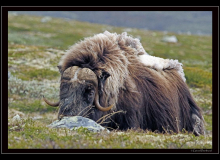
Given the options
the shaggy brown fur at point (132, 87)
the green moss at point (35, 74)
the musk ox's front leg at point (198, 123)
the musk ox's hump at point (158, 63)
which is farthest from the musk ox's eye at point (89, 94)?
the green moss at point (35, 74)

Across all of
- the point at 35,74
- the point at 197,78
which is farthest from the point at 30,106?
the point at 197,78

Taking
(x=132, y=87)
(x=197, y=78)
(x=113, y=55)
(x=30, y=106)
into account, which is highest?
(x=113, y=55)

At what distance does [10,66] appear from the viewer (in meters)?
14.0

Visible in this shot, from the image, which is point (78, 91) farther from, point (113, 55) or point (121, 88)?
point (113, 55)

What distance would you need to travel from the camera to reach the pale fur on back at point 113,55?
6.10 m

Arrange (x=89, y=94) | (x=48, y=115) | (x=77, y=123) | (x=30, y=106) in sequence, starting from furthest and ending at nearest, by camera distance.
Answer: (x=30, y=106) < (x=48, y=115) < (x=89, y=94) < (x=77, y=123)

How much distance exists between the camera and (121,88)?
6.23 metres

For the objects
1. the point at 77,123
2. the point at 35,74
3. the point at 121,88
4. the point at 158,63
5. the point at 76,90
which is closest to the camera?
the point at 77,123

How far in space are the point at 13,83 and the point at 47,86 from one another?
1.10m

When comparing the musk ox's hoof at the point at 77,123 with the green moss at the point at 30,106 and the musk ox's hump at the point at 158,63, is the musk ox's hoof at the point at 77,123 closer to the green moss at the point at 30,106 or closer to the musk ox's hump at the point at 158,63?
the musk ox's hump at the point at 158,63

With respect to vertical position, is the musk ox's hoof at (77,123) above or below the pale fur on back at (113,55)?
below

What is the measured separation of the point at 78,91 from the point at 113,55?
1.03 meters

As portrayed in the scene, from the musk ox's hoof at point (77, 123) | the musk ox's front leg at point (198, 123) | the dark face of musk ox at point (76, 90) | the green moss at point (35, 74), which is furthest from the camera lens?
the green moss at point (35, 74)

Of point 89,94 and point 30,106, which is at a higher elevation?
point 89,94
